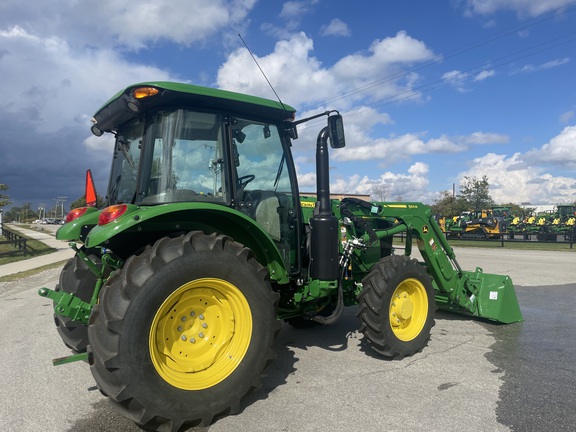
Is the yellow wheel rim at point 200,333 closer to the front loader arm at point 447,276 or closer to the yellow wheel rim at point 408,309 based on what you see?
the yellow wheel rim at point 408,309

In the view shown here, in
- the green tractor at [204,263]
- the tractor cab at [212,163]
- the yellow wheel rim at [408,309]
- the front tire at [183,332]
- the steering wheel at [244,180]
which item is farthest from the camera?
the yellow wheel rim at [408,309]

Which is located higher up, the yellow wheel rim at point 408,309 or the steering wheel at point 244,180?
the steering wheel at point 244,180

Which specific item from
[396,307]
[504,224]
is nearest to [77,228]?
[396,307]

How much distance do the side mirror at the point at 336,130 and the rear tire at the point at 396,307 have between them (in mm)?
1422

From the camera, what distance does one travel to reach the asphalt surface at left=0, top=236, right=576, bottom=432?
3.11m

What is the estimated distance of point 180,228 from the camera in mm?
3445

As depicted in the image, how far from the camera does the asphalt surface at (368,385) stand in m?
3.11

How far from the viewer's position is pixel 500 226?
100.0ft

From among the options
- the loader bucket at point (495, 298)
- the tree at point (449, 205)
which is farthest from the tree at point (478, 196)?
the loader bucket at point (495, 298)

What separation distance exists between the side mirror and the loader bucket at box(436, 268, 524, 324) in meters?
2.93

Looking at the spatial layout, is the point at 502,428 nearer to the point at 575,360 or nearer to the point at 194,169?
the point at 575,360

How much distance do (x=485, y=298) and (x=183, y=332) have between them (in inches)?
177

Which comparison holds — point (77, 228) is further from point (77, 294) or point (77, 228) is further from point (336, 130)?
point (336, 130)

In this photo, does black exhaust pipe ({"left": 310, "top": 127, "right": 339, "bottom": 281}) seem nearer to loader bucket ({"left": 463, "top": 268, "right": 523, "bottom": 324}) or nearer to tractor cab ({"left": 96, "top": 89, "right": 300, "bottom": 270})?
tractor cab ({"left": 96, "top": 89, "right": 300, "bottom": 270})
